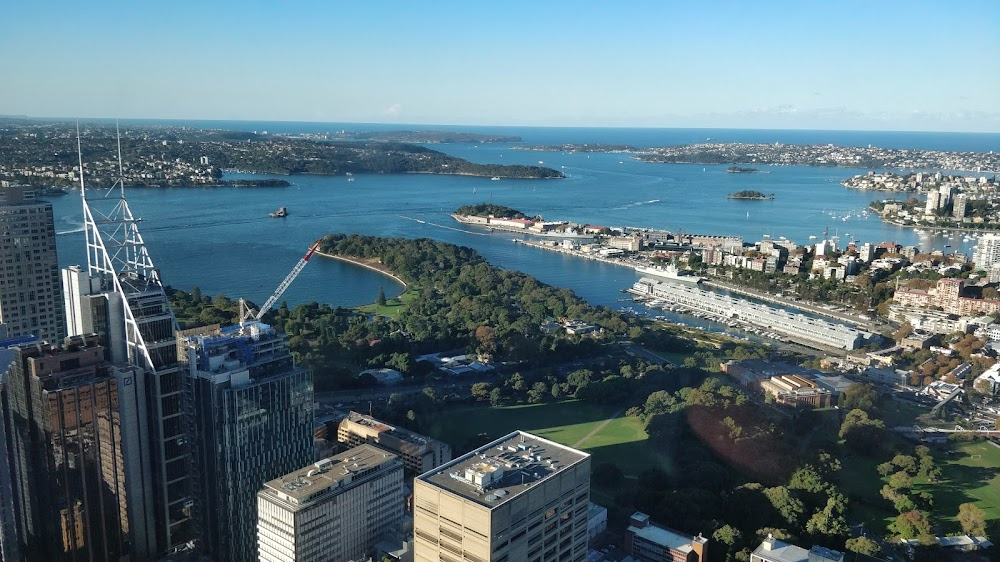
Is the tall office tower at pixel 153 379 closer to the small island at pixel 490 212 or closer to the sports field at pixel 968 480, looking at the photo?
the sports field at pixel 968 480

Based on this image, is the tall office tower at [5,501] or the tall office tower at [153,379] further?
the tall office tower at [153,379]

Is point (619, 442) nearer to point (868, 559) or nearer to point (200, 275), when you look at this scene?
point (868, 559)

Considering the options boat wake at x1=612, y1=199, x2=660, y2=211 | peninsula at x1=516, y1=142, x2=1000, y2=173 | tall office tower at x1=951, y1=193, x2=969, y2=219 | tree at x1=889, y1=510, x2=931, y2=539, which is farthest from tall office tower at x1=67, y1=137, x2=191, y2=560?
peninsula at x1=516, y1=142, x2=1000, y2=173

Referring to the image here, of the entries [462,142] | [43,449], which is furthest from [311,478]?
[462,142]

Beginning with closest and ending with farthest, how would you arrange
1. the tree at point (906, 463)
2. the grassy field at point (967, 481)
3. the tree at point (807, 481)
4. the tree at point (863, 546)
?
the tree at point (863, 546)
the tree at point (807, 481)
the grassy field at point (967, 481)
the tree at point (906, 463)

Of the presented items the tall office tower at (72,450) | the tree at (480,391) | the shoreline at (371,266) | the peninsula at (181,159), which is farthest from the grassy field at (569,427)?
the shoreline at (371,266)

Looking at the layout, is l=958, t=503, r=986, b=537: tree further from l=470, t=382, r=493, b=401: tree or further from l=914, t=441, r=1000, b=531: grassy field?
l=470, t=382, r=493, b=401: tree

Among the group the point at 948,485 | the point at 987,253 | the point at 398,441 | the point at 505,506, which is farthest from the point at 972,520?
the point at 987,253
